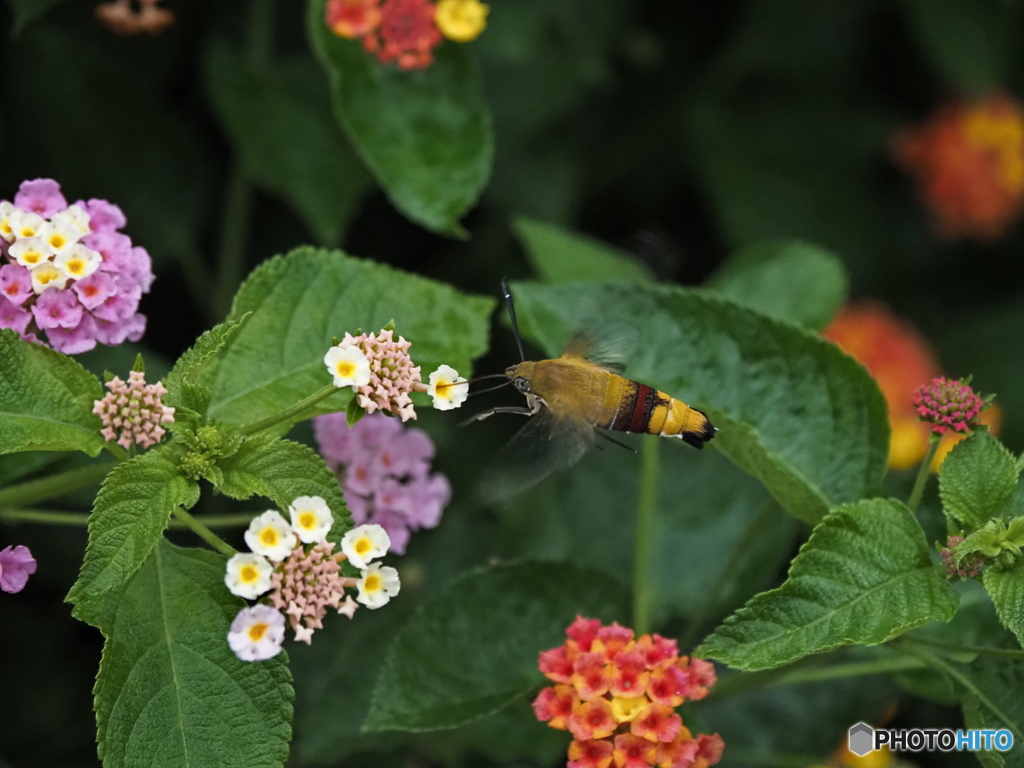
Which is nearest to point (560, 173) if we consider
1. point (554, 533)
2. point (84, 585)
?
point (554, 533)

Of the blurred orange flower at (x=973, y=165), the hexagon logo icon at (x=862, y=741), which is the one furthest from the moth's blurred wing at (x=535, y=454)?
the blurred orange flower at (x=973, y=165)

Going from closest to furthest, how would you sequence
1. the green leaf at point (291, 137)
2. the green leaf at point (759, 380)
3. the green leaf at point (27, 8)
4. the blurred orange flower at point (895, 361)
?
the green leaf at point (759, 380) → the green leaf at point (27, 8) → the green leaf at point (291, 137) → the blurred orange flower at point (895, 361)

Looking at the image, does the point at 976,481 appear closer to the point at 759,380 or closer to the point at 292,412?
the point at 759,380

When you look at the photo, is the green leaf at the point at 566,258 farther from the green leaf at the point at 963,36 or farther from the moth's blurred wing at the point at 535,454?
the green leaf at the point at 963,36

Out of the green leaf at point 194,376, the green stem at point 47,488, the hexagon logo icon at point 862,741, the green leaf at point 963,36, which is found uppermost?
the green leaf at point 963,36

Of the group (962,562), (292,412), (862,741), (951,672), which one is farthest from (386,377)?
(862,741)

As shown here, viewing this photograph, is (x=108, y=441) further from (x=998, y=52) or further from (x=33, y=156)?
(x=998, y=52)
